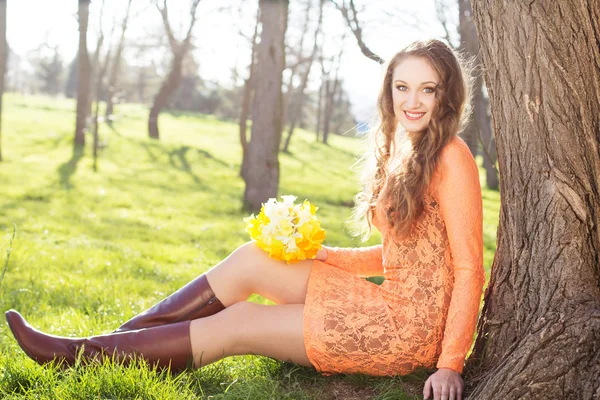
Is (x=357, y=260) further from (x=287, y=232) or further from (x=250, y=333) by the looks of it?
(x=250, y=333)

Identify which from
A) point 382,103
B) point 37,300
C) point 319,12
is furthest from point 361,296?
point 319,12

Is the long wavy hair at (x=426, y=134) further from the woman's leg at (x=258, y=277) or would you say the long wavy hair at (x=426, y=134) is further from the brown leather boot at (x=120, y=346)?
the brown leather boot at (x=120, y=346)

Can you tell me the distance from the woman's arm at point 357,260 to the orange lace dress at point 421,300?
0.30 metres

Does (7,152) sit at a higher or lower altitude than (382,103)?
lower

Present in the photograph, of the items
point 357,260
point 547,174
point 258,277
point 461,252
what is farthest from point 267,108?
point 547,174

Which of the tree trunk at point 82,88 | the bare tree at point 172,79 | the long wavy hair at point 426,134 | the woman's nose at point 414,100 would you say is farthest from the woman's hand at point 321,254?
the bare tree at point 172,79

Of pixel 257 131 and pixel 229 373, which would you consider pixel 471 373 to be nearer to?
pixel 229 373

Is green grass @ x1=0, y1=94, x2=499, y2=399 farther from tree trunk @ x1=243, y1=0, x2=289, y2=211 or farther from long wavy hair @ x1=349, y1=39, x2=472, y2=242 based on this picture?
long wavy hair @ x1=349, y1=39, x2=472, y2=242

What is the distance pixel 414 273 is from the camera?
285cm

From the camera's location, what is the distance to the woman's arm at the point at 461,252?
2.63 meters

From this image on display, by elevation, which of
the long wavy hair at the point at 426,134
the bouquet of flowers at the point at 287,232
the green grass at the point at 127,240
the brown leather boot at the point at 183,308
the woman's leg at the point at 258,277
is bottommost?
the green grass at the point at 127,240

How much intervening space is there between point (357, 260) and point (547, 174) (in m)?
1.05

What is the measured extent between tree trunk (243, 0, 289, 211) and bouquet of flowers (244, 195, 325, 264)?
6.06 meters

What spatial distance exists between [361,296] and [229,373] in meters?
0.72
